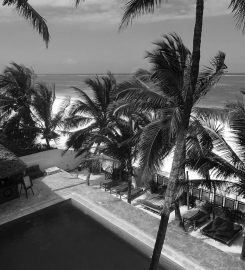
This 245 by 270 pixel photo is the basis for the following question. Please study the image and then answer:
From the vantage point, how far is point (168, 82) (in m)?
6.11

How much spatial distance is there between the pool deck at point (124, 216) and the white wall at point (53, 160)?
1559mm

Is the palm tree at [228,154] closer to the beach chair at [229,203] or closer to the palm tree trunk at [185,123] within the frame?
the palm tree trunk at [185,123]

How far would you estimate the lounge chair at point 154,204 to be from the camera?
11545 millimetres

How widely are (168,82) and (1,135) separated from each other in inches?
530

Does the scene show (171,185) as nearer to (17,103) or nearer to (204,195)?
(204,195)

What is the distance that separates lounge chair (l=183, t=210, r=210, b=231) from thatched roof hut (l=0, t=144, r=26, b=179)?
6.45 meters

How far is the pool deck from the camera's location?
783cm

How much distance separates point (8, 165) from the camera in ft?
35.5

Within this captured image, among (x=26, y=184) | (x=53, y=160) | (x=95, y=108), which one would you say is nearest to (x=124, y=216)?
(x=26, y=184)

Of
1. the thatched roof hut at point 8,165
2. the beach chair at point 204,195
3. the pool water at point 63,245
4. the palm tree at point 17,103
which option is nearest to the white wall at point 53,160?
the palm tree at point 17,103

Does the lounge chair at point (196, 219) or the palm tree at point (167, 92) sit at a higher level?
the palm tree at point (167, 92)

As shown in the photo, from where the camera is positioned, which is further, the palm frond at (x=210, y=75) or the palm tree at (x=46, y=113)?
the palm tree at (x=46, y=113)

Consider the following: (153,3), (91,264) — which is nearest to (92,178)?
(91,264)

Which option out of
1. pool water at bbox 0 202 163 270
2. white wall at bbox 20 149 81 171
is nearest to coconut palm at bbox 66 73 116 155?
white wall at bbox 20 149 81 171
